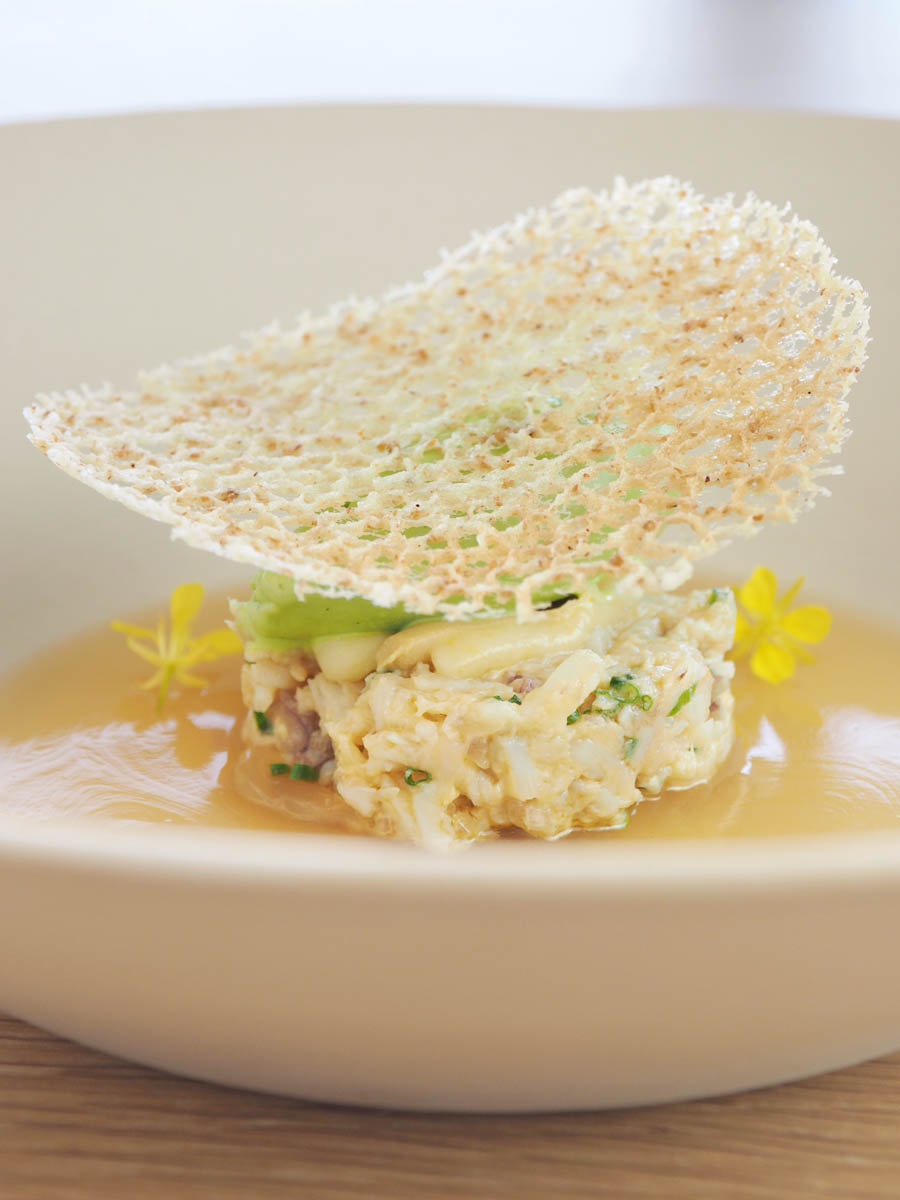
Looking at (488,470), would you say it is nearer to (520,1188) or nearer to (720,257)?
(720,257)

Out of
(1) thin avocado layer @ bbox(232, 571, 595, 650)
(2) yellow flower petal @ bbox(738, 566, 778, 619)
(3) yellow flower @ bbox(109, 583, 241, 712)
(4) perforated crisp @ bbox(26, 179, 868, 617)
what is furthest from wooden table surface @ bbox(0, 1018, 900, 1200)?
(2) yellow flower petal @ bbox(738, 566, 778, 619)

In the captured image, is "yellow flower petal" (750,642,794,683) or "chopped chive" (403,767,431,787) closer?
"chopped chive" (403,767,431,787)

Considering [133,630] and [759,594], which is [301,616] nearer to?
[133,630]

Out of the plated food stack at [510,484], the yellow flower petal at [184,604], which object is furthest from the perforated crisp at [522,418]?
the yellow flower petal at [184,604]

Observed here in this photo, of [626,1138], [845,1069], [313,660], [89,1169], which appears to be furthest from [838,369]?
[89,1169]

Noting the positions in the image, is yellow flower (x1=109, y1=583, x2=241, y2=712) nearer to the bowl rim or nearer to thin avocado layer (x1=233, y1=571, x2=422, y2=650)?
thin avocado layer (x1=233, y1=571, x2=422, y2=650)

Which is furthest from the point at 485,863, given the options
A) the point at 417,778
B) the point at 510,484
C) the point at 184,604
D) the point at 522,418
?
the point at 184,604
